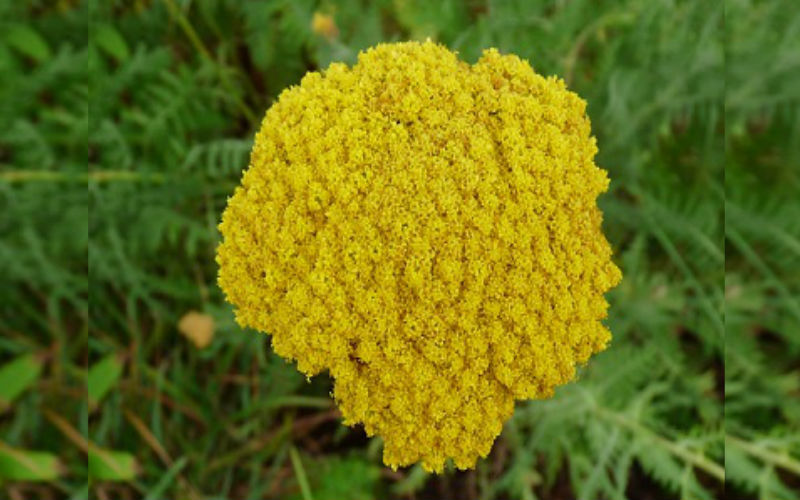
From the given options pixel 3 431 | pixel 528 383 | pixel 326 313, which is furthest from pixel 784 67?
pixel 3 431

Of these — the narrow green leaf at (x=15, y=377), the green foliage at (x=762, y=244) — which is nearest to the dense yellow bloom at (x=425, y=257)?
the green foliage at (x=762, y=244)

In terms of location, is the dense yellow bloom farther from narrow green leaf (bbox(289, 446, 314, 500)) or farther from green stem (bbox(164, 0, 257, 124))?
green stem (bbox(164, 0, 257, 124))

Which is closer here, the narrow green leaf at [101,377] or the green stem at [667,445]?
the green stem at [667,445]

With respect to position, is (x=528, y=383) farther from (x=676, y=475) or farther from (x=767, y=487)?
(x=767, y=487)

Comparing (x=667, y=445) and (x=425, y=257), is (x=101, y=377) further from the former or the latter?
(x=667, y=445)

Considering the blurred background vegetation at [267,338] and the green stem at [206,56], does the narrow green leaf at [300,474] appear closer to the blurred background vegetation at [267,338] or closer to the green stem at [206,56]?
the blurred background vegetation at [267,338]
